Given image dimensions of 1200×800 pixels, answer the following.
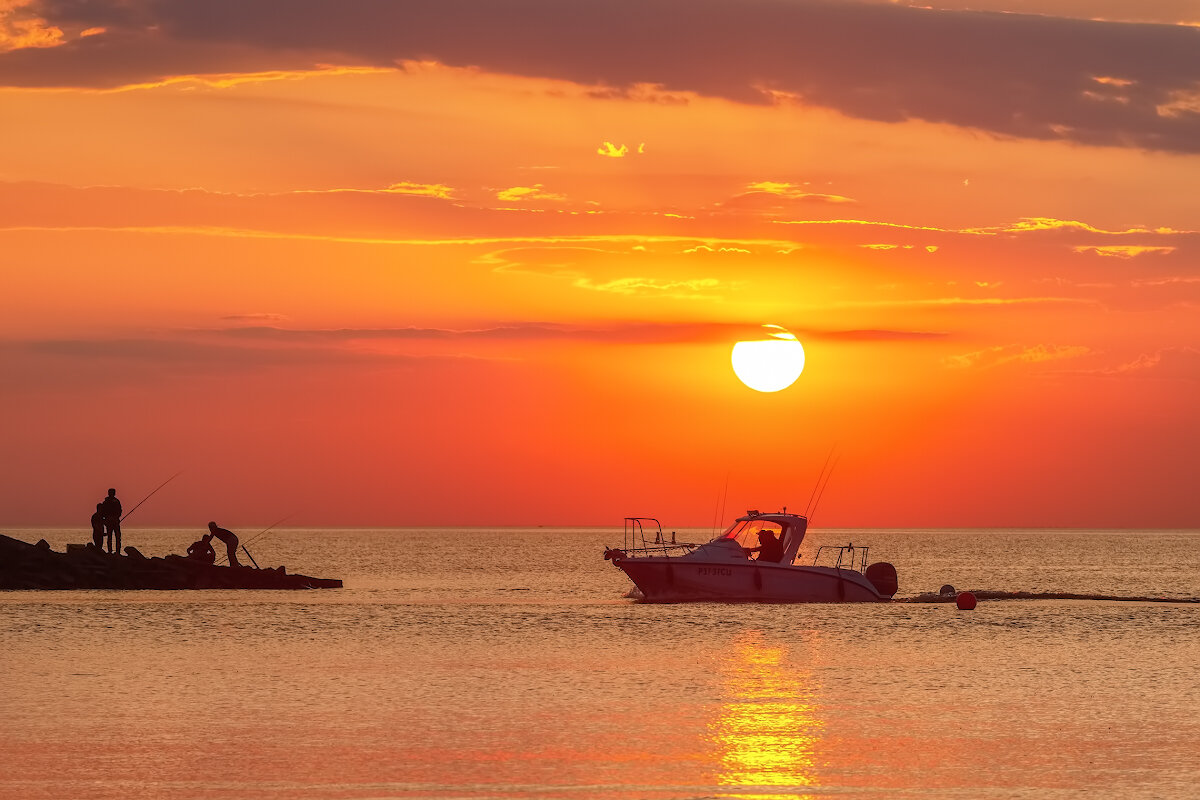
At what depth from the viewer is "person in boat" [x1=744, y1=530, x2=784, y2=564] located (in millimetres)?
58188

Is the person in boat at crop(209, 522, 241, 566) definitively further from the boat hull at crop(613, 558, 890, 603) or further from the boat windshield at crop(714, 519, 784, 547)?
the boat windshield at crop(714, 519, 784, 547)

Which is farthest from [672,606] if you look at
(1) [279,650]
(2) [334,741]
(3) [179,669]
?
(2) [334,741]

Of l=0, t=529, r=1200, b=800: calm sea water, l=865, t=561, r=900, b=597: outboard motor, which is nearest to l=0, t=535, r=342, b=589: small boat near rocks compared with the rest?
l=0, t=529, r=1200, b=800: calm sea water

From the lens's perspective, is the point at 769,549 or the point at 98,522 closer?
the point at 769,549

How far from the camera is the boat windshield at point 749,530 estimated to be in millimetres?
58594

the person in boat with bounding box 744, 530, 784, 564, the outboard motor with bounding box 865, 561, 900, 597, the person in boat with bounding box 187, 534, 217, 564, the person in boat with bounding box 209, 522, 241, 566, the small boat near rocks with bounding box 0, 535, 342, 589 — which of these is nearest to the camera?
the person in boat with bounding box 744, 530, 784, 564

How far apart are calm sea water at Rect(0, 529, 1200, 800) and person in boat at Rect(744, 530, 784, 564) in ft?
7.03

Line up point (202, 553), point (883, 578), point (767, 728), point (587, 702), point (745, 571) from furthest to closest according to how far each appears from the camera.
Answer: point (202, 553)
point (883, 578)
point (745, 571)
point (587, 702)
point (767, 728)

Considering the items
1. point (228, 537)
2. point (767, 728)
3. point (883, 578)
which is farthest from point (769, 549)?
point (767, 728)

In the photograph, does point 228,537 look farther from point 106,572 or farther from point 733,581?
point 733,581

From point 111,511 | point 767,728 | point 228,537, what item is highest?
point 111,511

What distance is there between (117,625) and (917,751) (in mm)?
31740

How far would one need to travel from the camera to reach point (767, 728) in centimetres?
2733

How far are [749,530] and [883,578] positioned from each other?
595 cm
